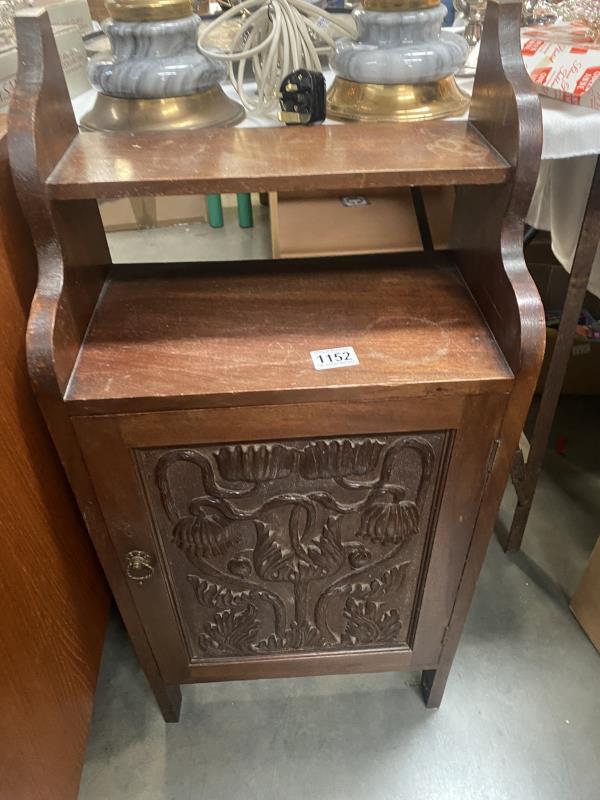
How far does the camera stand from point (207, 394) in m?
0.66

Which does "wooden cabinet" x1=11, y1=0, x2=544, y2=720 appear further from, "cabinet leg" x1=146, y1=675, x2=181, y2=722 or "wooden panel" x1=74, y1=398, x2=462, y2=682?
"cabinet leg" x1=146, y1=675, x2=181, y2=722

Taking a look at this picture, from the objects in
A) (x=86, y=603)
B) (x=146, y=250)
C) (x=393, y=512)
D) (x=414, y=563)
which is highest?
(x=393, y=512)

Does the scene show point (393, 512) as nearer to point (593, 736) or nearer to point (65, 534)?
point (65, 534)

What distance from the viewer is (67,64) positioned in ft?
2.89

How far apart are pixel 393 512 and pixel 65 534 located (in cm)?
46

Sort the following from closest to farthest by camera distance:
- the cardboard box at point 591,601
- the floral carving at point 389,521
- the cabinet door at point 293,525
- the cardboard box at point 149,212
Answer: the cabinet door at point 293,525 → the floral carving at point 389,521 → the cardboard box at point 591,601 → the cardboard box at point 149,212

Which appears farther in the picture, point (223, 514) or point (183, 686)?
point (183, 686)

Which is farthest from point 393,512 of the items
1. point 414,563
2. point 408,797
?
point 408,797

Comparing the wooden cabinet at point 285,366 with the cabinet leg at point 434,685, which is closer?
the wooden cabinet at point 285,366

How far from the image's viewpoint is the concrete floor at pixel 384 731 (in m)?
1.09

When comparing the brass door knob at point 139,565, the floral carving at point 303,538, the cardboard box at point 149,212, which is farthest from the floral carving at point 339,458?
the cardboard box at point 149,212

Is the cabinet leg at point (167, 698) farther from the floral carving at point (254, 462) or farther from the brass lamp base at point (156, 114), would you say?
the brass lamp base at point (156, 114)

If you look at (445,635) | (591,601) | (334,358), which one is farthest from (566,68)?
(591,601)

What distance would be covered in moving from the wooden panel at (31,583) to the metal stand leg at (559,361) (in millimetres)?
802
